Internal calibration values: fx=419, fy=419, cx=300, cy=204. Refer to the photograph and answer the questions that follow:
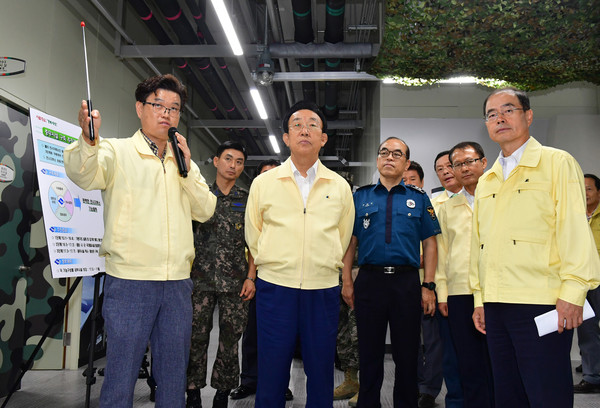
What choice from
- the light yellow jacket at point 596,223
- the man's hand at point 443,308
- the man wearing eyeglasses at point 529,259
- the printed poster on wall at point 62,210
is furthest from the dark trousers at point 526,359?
the light yellow jacket at point 596,223

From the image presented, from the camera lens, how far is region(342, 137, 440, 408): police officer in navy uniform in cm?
224

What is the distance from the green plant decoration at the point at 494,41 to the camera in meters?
4.63

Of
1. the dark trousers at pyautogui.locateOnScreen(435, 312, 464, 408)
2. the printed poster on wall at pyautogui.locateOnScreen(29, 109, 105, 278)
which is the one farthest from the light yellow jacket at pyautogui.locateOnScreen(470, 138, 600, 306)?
the printed poster on wall at pyautogui.locateOnScreen(29, 109, 105, 278)

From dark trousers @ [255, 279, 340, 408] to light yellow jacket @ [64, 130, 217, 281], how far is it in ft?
1.49

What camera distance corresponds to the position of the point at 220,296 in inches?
105

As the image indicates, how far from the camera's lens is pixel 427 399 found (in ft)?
10.1

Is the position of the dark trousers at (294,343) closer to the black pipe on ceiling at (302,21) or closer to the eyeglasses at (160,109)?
the eyeglasses at (160,109)

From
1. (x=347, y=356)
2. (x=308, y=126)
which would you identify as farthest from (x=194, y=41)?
(x=347, y=356)

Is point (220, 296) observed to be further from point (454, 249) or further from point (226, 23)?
point (226, 23)

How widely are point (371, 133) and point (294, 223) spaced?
564 cm

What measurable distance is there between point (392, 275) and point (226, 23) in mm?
3203

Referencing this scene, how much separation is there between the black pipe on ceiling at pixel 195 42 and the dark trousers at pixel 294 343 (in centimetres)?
449

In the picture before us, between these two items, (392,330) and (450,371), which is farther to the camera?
(450,371)

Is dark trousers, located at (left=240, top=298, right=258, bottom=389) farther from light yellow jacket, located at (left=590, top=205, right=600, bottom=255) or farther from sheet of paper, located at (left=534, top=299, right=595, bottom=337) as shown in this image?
light yellow jacket, located at (left=590, top=205, right=600, bottom=255)
